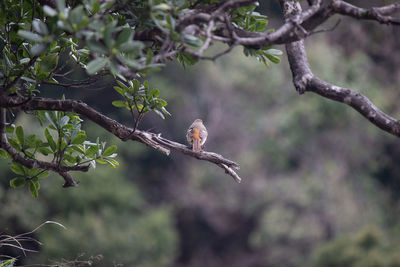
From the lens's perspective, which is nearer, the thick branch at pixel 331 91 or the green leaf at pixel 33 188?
the thick branch at pixel 331 91

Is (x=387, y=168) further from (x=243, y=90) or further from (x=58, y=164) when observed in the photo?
(x=58, y=164)

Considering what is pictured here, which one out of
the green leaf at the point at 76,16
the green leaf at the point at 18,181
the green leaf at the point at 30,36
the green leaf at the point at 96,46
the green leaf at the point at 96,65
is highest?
the green leaf at the point at 76,16

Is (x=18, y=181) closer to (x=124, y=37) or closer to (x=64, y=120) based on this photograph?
(x=64, y=120)

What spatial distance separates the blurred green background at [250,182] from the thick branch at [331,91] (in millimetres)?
8174

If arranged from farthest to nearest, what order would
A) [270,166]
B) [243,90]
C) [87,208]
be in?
[243,90], [270,166], [87,208]

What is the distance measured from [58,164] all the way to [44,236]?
11.0 m

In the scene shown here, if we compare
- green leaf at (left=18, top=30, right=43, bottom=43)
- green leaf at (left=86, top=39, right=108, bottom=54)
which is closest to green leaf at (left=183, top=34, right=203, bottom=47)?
green leaf at (left=86, top=39, right=108, bottom=54)

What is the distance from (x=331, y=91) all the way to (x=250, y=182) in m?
13.2

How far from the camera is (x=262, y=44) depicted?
2219 millimetres

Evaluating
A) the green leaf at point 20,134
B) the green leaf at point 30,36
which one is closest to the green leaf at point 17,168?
the green leaf at point 20,134

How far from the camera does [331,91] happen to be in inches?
97.1

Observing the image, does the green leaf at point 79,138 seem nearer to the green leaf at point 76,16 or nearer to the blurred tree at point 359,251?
the green leaf at point 76,16

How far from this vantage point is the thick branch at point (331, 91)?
2.31m

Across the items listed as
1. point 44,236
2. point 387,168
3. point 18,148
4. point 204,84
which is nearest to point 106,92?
point 204,84
